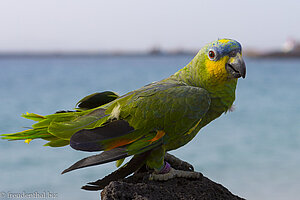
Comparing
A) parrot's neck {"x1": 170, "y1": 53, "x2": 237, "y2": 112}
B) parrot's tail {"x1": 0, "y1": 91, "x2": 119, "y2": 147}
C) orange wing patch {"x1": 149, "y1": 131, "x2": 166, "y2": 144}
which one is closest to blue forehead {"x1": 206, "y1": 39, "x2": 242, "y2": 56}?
parrot's neck {"x1": 170, "y1": 53, "x2": 237, "y2": 112}

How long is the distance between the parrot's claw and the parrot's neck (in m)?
0.61

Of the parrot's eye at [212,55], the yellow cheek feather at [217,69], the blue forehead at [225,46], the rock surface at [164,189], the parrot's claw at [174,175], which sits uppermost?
the blue forehead at [225,46]

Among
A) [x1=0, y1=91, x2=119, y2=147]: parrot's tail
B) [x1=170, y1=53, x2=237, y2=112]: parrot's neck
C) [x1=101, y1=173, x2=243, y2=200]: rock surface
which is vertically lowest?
[x1=101, y1=173, x2=243, y2=200]: rock surface

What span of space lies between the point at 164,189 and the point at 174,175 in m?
0.20

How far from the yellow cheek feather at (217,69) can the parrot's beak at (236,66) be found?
3 centimetres

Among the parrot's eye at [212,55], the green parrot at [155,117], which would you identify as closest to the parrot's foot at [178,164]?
the green parrot at [155,117]

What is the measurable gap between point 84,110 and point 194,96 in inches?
38.6

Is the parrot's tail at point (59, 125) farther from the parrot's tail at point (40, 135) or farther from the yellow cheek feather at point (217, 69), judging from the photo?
the yellow cheek feather at point (217, 69)

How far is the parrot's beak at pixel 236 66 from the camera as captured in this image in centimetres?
255

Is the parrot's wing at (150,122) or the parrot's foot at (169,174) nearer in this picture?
the parrot's wing at (150,122)

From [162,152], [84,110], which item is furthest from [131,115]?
[84,110]

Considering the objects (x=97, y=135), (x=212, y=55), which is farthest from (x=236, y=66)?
(x=97, y=135)

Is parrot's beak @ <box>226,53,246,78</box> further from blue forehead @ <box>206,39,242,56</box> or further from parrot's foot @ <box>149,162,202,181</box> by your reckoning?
parrot's foot @ <box>149,162,202,181</box>

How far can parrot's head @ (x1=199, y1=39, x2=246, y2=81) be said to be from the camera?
2.59 metres
